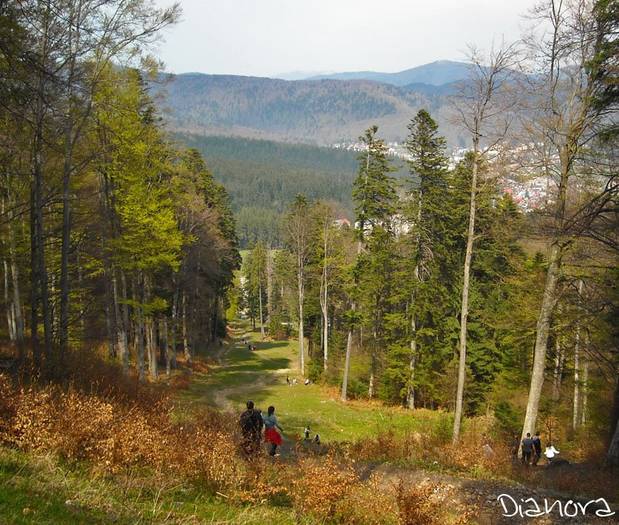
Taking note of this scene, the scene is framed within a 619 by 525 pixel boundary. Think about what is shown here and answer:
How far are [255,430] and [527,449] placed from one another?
363 inches

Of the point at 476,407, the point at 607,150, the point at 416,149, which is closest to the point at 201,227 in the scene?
the point at 416,149

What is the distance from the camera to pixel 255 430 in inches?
439

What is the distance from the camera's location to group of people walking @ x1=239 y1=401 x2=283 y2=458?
30.7 feet

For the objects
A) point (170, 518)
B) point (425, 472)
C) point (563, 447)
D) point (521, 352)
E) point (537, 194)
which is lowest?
point (563, 447)

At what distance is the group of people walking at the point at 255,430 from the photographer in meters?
9.36

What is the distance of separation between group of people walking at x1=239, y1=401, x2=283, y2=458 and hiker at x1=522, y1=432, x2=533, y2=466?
7967 millimetres

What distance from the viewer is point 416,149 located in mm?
27625

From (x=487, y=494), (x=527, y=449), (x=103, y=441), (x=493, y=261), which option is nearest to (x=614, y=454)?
(x=527, y=449)

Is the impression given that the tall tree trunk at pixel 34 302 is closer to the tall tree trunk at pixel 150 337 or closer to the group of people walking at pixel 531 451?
the tall tree trunk at pixel 150 337

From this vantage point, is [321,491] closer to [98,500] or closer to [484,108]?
[98,500]

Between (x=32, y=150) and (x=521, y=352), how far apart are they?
24.7 meters

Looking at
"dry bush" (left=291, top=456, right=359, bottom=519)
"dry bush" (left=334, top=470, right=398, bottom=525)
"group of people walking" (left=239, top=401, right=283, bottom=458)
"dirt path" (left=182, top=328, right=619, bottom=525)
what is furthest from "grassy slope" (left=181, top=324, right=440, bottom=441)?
"dry bush" (left=291, top=456, right=359, bottom=519)

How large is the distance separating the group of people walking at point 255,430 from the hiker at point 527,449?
7967 mm

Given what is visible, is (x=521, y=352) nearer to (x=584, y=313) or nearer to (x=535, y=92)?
(x=584, y=313)
